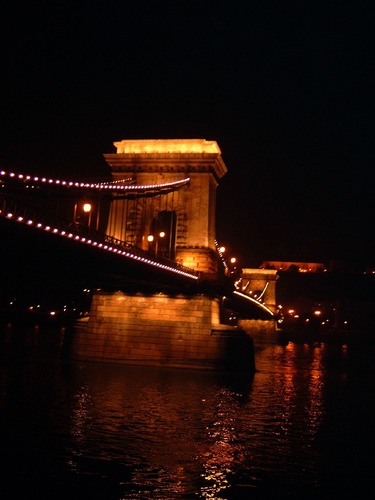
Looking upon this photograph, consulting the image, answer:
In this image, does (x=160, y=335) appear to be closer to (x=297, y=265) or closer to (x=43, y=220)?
(x=43, y=220)

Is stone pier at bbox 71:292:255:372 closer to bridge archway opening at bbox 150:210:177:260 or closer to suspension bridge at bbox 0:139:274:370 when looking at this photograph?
suspension bridge at bbox 0:139:274:370

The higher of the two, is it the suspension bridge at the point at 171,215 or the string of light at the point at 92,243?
the suspension bridge at the point at 171,215

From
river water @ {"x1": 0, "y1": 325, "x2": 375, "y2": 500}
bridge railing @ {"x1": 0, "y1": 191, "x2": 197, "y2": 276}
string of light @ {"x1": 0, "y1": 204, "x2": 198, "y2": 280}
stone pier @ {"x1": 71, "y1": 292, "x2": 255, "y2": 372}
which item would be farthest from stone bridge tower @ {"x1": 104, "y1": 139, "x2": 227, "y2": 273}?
bridge railing @ {"x1": 0, "y1": 191, "x2": 197, "y2": 276}

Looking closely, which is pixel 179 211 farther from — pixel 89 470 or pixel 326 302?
pixel 326 302

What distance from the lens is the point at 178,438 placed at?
613 inches

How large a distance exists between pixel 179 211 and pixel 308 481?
3041cm

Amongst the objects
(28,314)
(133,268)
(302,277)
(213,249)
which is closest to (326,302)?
(302,277)

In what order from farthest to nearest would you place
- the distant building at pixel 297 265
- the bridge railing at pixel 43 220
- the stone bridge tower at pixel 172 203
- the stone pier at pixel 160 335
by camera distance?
1. the distant building at pixel 297 265
2. the stone bridge tower at pixel 172 203
3. the stone pier at pixel 160 335
4. the bridge railing at pixel 43 220

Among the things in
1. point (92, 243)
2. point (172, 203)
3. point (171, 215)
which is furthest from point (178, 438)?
point (172, 203)

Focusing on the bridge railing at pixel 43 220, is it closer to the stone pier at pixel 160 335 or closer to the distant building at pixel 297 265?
the stone pier at pixel 160 335

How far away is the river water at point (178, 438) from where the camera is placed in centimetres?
1125

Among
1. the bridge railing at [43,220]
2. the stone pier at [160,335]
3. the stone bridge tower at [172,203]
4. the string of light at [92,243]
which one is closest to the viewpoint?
the bridge railing at [43,220]

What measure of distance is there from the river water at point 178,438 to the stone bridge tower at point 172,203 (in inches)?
497

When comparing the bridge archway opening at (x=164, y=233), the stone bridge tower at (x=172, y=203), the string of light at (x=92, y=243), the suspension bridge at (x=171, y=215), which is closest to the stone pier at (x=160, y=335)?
the suspension bridge at (x=171, y=215)
